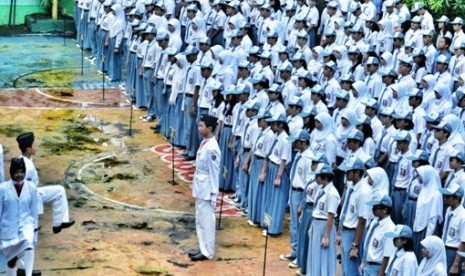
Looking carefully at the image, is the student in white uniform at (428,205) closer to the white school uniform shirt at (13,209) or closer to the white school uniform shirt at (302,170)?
the white school uniform shirt at (302,170)

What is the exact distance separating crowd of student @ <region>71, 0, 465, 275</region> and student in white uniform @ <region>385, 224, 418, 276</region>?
0.05 feet

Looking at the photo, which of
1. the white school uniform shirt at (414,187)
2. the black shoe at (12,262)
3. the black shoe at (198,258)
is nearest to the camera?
the black shoe at (12,262)

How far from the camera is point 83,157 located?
723 inches

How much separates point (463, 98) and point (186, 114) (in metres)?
4.76

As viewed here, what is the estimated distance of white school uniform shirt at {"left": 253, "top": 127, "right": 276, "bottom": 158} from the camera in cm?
1491

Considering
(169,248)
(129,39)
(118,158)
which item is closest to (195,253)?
(169,248)

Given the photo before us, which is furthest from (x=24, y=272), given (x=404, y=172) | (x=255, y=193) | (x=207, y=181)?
(x=404, y=172)

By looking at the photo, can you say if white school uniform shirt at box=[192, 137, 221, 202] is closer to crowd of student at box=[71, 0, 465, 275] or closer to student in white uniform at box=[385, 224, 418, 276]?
crowd of student at box=[71, 0, 465, 275]

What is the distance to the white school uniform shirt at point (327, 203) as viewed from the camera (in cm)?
1263

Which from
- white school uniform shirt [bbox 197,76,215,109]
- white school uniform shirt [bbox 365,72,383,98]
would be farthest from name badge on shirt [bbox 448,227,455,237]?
white school uniform shirt [bbox 197,76,215,109]

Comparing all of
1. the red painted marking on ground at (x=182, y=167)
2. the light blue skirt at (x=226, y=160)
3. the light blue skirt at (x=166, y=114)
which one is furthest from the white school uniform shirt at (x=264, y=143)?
the light blue skirt at (x=166, y=114)

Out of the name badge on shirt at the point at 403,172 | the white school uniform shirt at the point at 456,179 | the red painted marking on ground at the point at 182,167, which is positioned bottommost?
the red painted marking on ground at the point at 182,167

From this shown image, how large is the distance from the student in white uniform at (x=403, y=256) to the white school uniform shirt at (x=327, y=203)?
3.94ft

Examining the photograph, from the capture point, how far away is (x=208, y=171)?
13828 millimetres
